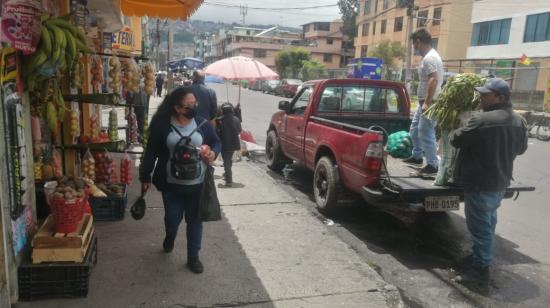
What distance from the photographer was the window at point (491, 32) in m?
31.6

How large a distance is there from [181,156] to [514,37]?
109ft

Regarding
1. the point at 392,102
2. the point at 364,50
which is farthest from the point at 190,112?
the point at 364,50

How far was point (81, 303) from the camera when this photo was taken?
10.9 feet

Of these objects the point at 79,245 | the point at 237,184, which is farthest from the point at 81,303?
the point at 237,184

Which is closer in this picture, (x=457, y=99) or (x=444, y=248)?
(x=457, y=99)

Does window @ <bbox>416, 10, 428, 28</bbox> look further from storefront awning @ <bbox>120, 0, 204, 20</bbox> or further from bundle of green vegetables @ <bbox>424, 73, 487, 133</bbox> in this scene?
bundle of green vegetables @ <bbox>424, 73, 487, 133</bbox>

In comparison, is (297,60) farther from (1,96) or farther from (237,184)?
(1,96)

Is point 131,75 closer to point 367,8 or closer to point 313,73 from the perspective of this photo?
point 313,73

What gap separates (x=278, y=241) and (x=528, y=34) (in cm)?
3120

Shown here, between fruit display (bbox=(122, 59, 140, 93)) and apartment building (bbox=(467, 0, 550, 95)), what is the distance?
23553mm

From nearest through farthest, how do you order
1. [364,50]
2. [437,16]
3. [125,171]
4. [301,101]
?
1. [125,171]
2. [301,101]
3. [437,16]
4. [364,50]

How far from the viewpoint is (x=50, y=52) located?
337cm

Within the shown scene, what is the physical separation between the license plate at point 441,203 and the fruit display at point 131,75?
3.47 meters

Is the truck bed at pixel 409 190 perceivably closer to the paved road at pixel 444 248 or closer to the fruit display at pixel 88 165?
the paved road at pixel 444 248
